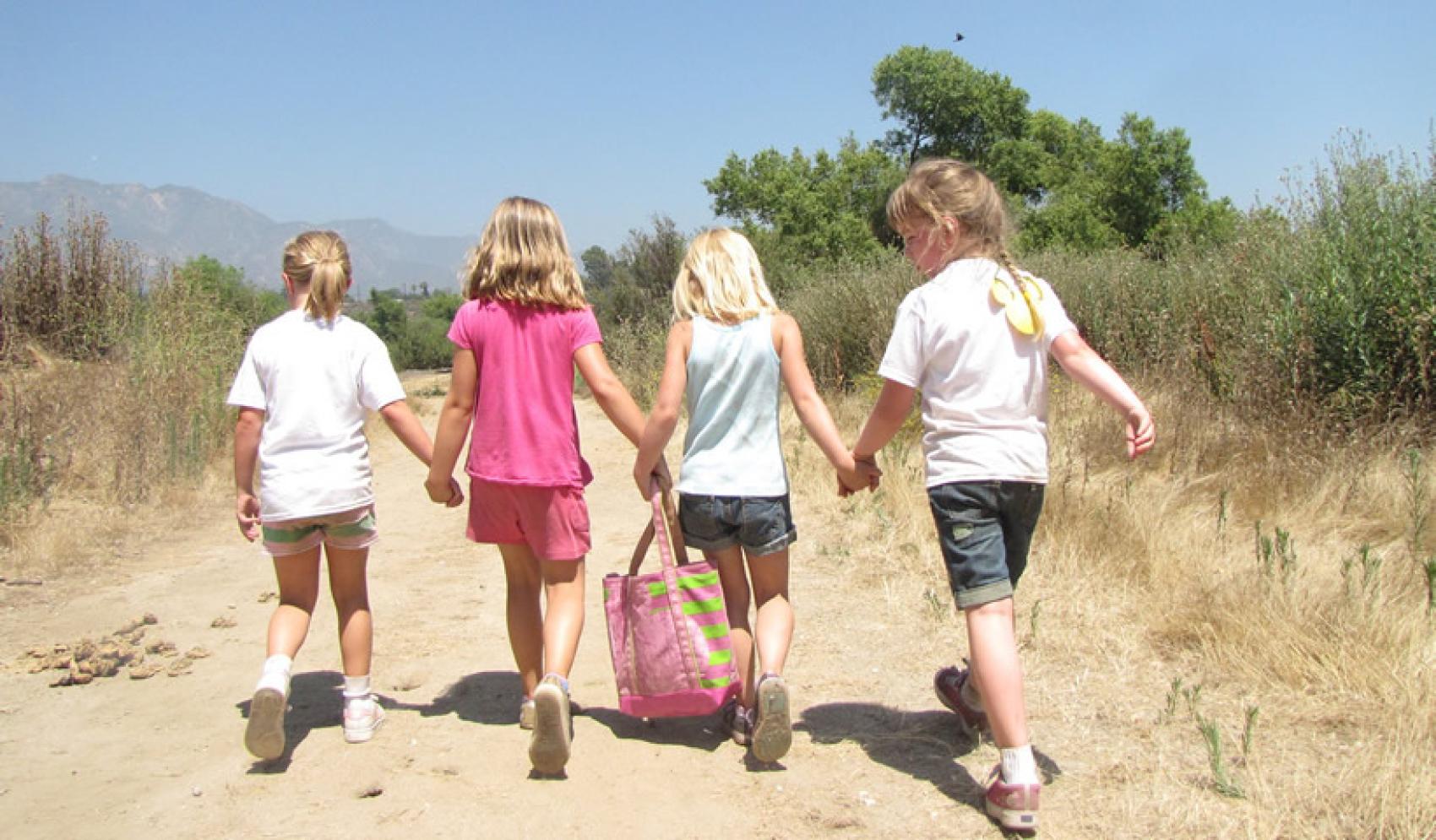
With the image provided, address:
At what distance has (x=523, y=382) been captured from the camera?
3627 millimetres

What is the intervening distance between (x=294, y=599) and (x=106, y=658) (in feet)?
4.88

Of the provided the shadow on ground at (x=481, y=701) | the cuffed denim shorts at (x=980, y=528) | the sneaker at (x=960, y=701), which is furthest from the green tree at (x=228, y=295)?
the cuffed denim shorts at (x=980, y=528)

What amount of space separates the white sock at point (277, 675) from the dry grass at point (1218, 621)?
2.52m

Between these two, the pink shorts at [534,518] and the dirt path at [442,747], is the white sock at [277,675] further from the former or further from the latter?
the pink shorts at [534,518]

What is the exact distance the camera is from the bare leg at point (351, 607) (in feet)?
12.7

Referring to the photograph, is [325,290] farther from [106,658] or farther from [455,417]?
[106,658]

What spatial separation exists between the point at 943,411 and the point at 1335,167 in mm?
6246

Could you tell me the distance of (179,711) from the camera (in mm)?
4238

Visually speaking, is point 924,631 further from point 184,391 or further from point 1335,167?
point 184,391

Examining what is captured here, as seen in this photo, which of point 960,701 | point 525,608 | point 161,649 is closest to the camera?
point 960,701

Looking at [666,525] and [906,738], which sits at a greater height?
[666,525]

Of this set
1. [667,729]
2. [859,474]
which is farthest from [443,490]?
[859,474]

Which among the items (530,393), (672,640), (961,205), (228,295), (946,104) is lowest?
(672,640)

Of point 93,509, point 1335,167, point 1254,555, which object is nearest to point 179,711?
point 93,509
